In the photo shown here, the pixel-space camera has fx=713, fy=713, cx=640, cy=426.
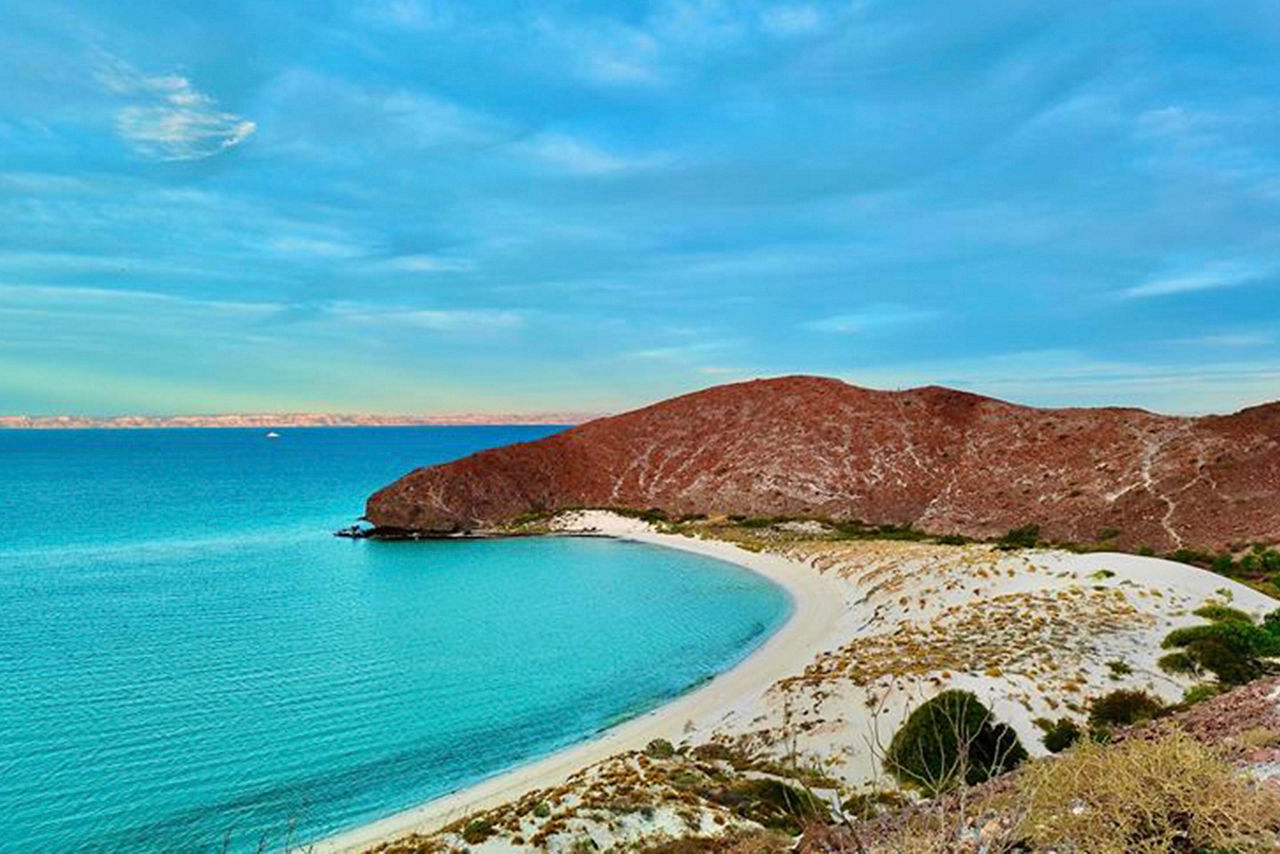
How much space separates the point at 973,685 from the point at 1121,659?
26.3 ft

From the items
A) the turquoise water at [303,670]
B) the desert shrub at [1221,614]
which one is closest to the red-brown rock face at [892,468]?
the turquoise water at [303,670]

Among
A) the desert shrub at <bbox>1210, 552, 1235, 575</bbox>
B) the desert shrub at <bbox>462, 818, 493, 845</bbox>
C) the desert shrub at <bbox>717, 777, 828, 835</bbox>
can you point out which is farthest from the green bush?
the desert shrub at <bbox>1210, 552, 1235, 575</bbox>

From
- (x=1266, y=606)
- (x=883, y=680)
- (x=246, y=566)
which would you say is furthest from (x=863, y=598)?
(x=246, y=566)

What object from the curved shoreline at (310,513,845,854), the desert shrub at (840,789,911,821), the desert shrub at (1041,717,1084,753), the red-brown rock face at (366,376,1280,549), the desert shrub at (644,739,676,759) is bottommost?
the curved shoreline at (310,513,845,854)

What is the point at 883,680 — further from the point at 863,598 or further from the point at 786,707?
the point at 863,598

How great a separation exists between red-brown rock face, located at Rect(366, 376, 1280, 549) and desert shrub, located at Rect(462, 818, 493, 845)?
223ft

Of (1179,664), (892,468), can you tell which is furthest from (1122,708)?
(892,468)

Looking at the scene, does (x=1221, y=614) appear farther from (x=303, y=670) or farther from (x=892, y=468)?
(x=892, y=468)

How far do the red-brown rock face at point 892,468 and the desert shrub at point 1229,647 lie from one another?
125ft

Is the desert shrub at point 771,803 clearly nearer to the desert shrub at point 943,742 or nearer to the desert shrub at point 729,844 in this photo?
the desert shrub at point 729,844

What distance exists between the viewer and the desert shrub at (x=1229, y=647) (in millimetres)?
27250

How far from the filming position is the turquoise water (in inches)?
946

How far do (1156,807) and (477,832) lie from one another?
50.3ft

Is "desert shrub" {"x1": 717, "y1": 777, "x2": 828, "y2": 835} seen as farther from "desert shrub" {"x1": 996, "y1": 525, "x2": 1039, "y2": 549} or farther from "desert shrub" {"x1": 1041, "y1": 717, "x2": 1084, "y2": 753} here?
"desert shrub" {"x1": 996, "y1": 525, "x2": 1039, "y2": 549}
